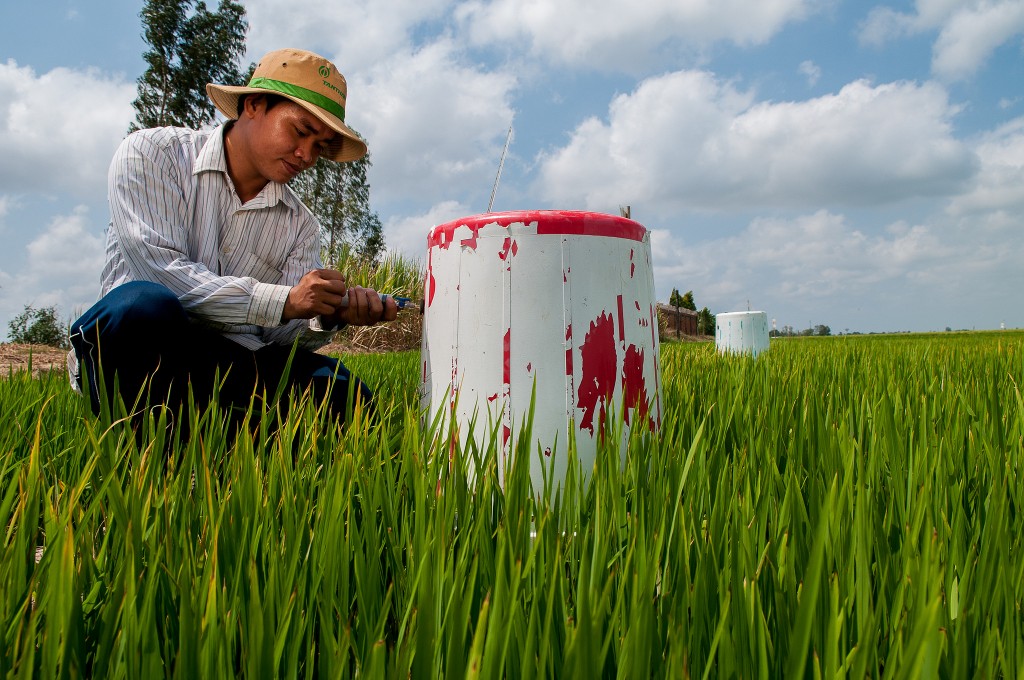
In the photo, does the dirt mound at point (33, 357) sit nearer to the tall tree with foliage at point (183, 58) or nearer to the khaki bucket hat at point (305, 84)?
the khaki bucket hat at point (305, 84)

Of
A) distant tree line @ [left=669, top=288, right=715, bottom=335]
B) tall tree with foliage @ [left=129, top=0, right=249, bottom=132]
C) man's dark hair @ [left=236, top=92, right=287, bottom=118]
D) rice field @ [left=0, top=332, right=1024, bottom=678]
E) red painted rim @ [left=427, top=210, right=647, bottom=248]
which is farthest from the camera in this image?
distant tree line @ [left=669, top=288, right=715, bottom=335]

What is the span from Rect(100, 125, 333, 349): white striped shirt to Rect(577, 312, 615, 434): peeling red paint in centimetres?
86

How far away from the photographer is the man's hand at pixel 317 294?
1.66 metres

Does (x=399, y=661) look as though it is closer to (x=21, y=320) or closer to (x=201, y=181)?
(x=201, y=181)

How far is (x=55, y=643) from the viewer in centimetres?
64

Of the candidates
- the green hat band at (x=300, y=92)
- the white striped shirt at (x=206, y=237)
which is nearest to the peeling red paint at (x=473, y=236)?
the white striped shirt at (x=206, y=237)

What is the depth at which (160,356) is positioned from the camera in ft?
5.78

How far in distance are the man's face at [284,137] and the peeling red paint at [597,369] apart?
1113mm

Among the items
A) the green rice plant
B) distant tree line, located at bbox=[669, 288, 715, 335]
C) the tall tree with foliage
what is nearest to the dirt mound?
the green rice plant

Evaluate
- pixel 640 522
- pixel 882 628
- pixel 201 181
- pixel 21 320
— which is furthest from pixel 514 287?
pixel 21 320

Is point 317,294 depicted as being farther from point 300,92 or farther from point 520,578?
point 520,578

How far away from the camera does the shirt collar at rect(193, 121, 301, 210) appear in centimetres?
198

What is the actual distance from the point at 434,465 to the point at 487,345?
11.9 inches

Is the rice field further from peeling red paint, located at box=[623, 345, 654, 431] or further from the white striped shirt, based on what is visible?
the white striped shirt
